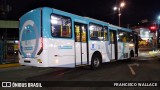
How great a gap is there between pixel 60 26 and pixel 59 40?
2.28 feet

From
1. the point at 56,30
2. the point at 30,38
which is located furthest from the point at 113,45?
the point at 30,38

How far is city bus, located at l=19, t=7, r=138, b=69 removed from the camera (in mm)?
9664

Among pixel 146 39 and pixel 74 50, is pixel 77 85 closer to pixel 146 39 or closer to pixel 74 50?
pixel 74 50

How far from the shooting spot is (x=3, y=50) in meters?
17.4

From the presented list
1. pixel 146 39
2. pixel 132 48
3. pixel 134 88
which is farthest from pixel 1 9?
pixel 146 39

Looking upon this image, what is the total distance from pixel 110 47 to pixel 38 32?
710 cm

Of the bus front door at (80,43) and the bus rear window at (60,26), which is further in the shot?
the bus front door at (80,43)

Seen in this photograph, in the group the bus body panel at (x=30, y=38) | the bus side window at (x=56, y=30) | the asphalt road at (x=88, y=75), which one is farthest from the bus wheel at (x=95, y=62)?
the bus body panel at (x=30, y=38)

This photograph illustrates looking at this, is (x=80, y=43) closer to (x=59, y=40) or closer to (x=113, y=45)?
(x=59, y=40)

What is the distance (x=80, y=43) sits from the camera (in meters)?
11.9

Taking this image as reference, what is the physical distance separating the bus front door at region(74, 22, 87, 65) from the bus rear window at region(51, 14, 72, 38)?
78 cm

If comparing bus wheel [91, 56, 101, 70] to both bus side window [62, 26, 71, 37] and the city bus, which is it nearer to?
the city bus

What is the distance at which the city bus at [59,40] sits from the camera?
9.66 meters

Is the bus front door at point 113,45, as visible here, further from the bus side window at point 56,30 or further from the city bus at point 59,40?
the bus side window at point 56,30
